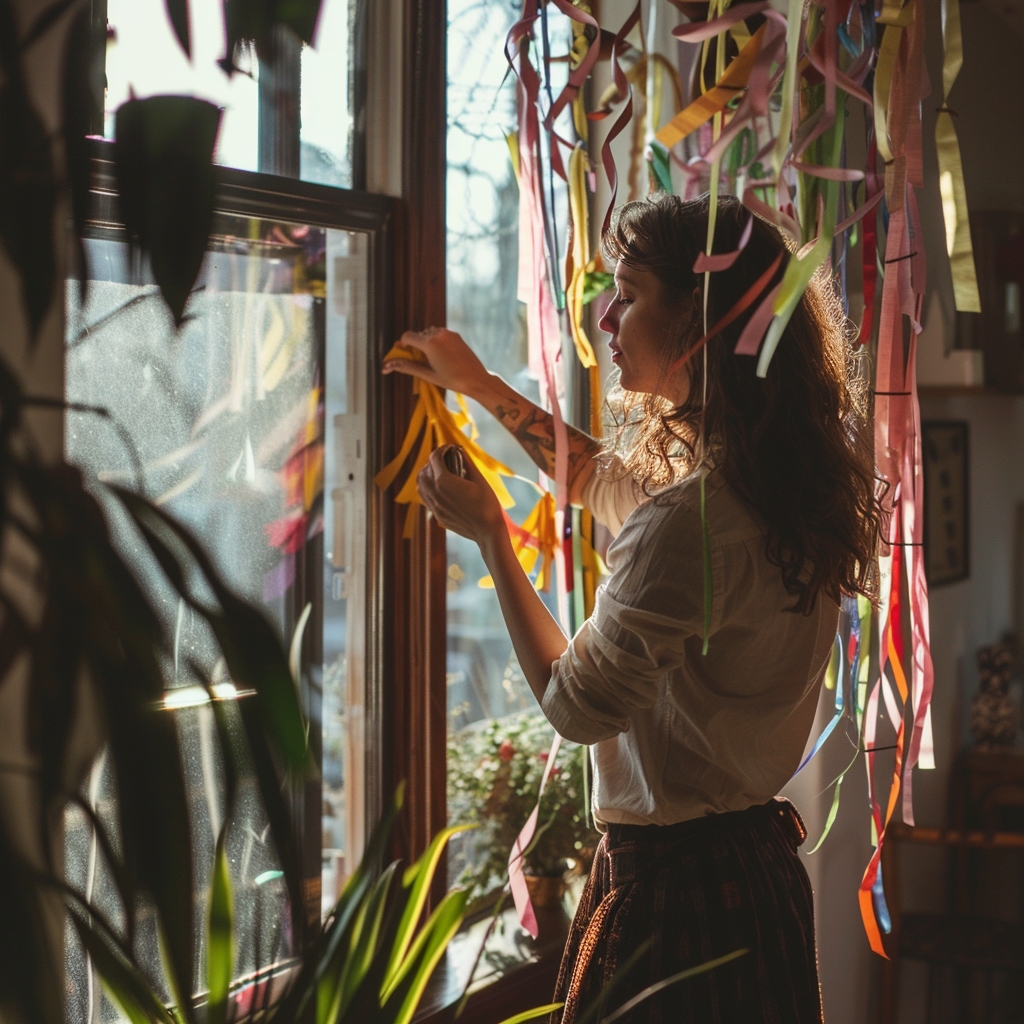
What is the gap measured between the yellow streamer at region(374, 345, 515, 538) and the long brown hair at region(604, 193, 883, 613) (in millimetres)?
365

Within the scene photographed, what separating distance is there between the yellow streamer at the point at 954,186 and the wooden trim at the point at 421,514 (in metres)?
0.72

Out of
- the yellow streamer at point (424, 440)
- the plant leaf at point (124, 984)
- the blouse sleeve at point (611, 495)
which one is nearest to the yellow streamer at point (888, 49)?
the blouse sleeve at point (611, 495)

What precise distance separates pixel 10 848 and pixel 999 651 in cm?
296

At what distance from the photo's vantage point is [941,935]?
8.12ft

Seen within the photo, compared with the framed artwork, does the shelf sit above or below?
above

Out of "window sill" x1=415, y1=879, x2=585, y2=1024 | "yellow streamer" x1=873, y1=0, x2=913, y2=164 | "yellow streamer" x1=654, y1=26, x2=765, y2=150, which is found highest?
"yellow streamer" x1=873, y1=0, x2=913, y2=164

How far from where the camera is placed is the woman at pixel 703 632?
3.46ft

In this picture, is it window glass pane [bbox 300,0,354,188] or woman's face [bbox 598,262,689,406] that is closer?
woman's face [bbox 598,262,689,406]

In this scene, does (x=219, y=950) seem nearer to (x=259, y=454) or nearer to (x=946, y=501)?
(x=259, y=454)

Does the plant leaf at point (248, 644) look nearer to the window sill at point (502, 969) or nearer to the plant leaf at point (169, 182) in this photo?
the plant leaf at point (169, 182)

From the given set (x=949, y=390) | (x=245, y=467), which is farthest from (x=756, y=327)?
(x=949, y=390)

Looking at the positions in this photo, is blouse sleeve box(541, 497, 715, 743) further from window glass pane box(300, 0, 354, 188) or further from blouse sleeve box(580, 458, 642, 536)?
window glass pane box(300, 0, 354, 188)

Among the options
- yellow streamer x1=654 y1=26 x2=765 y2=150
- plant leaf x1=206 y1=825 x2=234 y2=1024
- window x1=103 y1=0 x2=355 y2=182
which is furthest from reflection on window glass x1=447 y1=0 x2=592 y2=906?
plant leaf x1=206 y1=825 x2=234 y2=1024

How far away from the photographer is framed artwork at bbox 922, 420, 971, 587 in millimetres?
2574
